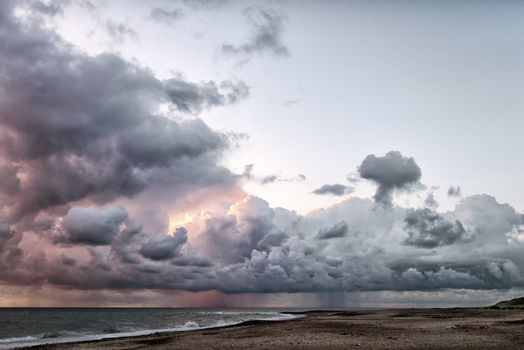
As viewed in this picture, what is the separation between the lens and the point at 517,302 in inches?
4889

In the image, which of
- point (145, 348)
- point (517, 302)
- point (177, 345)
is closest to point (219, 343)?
point (177, 345)

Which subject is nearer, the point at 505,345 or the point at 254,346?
the point at 505,345

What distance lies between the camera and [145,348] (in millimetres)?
41125

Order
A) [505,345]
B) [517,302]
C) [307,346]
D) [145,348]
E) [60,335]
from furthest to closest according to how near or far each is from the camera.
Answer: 1. [517,302]
2. [60,335]
3. [145,348]
4. [307,346]
5. [505,345]

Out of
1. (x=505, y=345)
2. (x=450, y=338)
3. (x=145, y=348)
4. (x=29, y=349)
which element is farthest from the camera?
(x=29, y=349)

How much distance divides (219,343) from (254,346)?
612 cm

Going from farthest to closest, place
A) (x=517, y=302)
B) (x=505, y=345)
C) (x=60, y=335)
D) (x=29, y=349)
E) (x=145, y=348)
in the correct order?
1. (x=517, y=302)
2. (x=60, y=335)
3. (x=29, y=349)
4. (x=145, y=348)
5. (x=505, y=345)

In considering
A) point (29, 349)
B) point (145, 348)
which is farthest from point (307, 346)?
point (29, 349)

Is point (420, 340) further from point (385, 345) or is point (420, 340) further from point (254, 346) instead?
point (254, 346)

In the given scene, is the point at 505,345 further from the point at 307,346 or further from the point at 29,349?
the point at 29,349

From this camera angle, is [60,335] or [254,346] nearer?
[254,346]

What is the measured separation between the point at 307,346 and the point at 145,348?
50.3 ft

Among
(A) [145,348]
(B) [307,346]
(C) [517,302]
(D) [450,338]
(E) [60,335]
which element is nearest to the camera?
(B) [307,346]

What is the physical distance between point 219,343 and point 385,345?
15.4 metres
